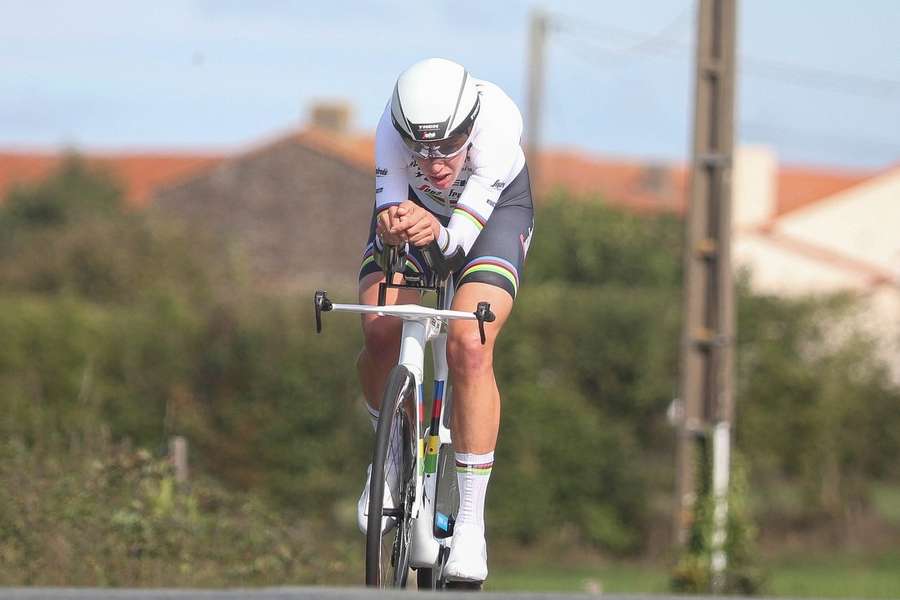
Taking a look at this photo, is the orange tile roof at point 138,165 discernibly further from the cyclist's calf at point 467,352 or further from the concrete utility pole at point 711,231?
the cyclist's calf at point 467,352

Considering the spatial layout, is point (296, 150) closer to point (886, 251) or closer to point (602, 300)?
point (886, 251)

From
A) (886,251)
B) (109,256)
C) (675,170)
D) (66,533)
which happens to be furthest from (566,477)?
(675,170)

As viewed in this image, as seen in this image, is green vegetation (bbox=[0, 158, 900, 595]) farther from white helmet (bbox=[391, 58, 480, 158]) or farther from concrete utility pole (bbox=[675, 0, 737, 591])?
white helmet (bbox=[391, 58, 480, 158])

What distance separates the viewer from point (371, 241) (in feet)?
20.4

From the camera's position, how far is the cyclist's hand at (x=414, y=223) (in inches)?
223

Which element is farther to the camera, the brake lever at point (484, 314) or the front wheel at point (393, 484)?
the brake lever at point (484, 314)

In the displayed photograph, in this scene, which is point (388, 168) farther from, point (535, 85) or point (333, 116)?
point (333, 116)

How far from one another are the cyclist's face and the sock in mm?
1048

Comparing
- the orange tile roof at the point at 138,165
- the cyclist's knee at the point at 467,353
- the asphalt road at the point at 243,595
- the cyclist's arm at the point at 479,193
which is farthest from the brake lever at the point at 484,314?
the orange tile roof at the point at 138,165

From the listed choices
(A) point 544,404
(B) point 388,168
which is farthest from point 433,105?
(A) point 544,404

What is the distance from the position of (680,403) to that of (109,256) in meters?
26.7

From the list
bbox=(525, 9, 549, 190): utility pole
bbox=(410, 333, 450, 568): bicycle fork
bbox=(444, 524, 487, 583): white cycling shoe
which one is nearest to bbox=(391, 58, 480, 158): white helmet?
bbox=(410, 333, 450, 568): bicycle fork

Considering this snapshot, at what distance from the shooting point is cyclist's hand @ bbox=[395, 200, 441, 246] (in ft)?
18.6

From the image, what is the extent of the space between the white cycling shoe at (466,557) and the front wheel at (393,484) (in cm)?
17
